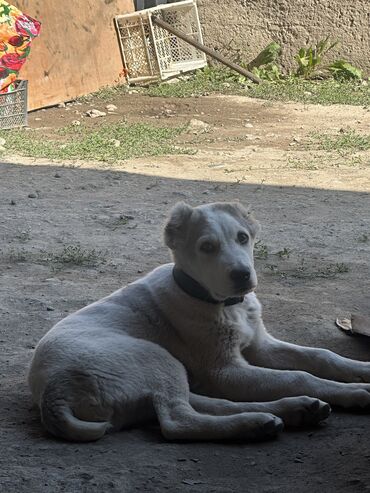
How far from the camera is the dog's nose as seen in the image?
12.2 feet

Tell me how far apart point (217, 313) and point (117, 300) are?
1.60 feet

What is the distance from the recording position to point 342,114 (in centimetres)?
1183

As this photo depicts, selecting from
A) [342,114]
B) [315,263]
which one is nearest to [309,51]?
[342,114]

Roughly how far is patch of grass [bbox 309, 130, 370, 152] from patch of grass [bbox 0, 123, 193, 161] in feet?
5.02

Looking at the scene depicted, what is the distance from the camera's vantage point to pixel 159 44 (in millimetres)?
14055

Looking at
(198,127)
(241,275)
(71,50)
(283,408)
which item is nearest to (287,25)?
(71,50)

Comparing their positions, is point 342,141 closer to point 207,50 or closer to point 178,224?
point 207,50

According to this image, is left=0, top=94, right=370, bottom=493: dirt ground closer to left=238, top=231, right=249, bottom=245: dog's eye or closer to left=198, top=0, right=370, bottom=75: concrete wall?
Result: left=238, top=231, right=249, bottom=245: dog's eye

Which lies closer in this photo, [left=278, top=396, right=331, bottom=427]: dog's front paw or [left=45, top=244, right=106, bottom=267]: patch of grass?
[left=278, top=396, right=331, bottom=427]: dog's front paw

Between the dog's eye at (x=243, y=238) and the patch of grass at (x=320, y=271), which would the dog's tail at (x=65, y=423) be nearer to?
the dog's eye at (x=243, y=238)

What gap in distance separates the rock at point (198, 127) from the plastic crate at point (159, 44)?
272 cm

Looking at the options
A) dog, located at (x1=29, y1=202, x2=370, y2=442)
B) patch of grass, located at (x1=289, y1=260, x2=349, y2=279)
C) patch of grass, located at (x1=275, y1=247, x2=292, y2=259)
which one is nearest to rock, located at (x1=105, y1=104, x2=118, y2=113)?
patch of grass, located at (x1=275, y1=247, x2=292, y2=259)

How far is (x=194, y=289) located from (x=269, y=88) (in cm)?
981

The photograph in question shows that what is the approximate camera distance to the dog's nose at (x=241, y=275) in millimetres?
3732
